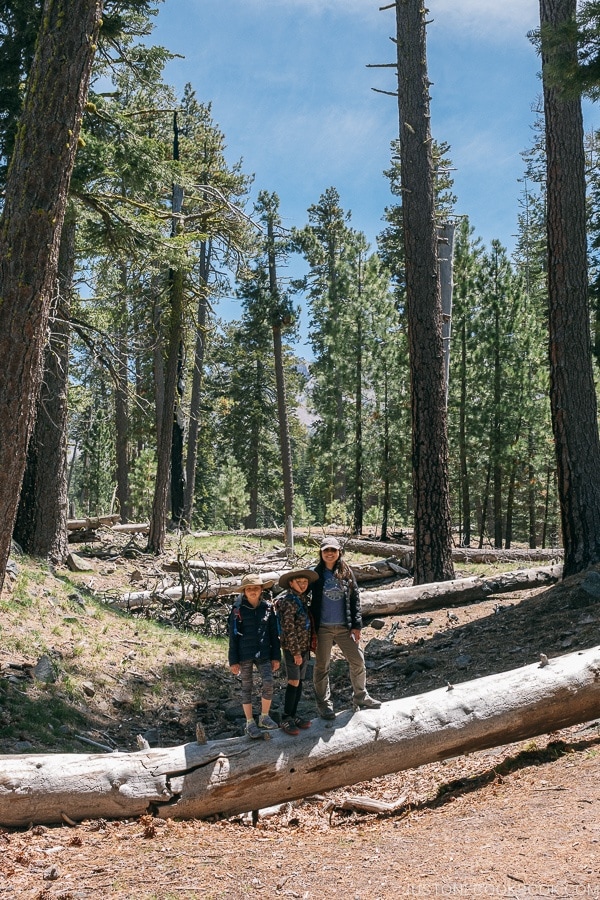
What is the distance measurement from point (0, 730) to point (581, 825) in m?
5.16

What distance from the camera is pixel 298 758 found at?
19.1 ft

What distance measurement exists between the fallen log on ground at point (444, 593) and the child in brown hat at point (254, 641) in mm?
6369

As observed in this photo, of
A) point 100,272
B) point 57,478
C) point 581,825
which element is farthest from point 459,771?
point 100,272

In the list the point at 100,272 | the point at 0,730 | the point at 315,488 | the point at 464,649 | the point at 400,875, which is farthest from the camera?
the point at 315,488

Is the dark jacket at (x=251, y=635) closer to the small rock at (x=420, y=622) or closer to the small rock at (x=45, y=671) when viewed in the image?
the small rock at (x=45, y=671)

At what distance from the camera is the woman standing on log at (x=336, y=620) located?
637cm

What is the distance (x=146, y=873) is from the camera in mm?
4633

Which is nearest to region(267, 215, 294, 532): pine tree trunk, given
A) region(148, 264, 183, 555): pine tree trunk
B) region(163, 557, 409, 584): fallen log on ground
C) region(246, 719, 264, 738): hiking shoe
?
region(148, 264, 183, 555): pine tree trunk

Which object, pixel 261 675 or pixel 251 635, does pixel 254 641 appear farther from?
pixel 261 675

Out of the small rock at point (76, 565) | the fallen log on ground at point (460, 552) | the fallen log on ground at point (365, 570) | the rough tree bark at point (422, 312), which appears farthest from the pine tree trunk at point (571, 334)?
the small rock at point (76, 565)

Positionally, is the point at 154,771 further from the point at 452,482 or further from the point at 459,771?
the point at 452,482

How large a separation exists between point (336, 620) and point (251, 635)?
2.47ft

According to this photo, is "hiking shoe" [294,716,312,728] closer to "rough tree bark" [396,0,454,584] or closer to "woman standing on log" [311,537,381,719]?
"woman standing on log" [311,537,381,719]

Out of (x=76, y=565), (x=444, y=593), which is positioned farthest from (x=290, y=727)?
(x=76, y=565)
